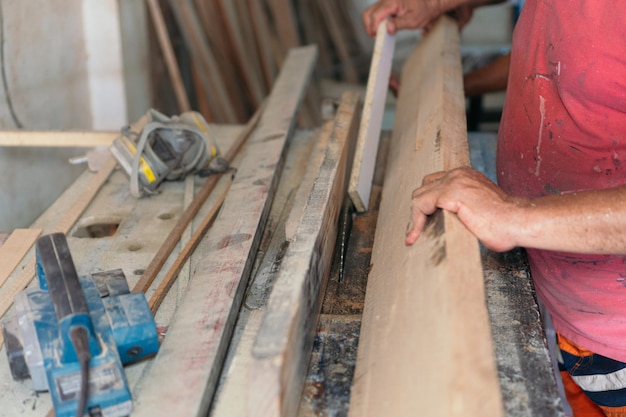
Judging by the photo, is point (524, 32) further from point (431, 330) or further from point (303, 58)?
point (303, 58)

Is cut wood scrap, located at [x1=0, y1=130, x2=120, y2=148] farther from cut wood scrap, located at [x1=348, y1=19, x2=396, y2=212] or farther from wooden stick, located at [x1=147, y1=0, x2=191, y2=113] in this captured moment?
wooden stick, located at [x1=147, y1=0, x2=191, y2=113]

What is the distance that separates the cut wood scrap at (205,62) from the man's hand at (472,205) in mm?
3349

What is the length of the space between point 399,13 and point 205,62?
2.27m

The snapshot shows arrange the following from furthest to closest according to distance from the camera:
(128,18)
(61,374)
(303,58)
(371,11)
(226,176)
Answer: (128,18)
(303,58)
(371,11)
(226,176)
(61,374)

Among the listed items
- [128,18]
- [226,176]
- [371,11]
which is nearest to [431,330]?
[226,176]

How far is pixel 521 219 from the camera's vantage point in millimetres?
1360

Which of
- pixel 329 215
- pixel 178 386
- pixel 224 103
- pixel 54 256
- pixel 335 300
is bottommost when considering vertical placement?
pixel 224 103

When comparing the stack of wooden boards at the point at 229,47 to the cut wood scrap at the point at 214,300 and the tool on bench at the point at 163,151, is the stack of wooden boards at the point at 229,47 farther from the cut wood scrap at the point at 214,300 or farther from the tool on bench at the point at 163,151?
the cut wood scrap at the point at 214,300

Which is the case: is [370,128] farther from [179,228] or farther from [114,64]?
[114,64]

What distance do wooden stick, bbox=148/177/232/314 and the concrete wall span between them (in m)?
1.16

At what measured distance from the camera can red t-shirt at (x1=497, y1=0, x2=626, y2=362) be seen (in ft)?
5.42

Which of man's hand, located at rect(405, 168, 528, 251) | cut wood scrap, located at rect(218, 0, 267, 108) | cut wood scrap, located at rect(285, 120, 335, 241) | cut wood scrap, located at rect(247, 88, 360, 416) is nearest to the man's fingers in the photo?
man's hand, located at rect(405, 168, 528, 251)

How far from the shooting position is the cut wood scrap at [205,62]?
14.6ft

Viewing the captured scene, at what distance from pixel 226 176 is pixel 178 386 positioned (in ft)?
3.88
